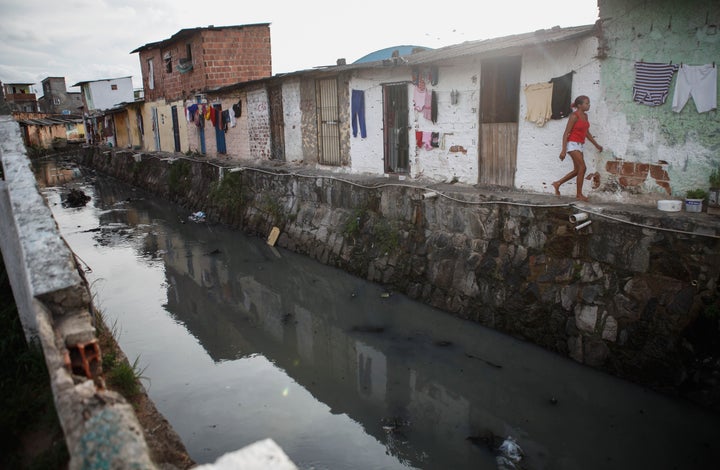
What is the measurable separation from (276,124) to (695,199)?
489 inches

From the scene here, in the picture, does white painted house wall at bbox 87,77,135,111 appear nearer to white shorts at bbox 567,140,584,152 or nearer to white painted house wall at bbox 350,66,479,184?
white painted house wall at bbox 350,66,479,184

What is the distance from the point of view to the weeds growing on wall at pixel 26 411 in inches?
128

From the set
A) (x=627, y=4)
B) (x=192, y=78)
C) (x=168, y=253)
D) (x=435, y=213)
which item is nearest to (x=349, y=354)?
(x=435, y=213)

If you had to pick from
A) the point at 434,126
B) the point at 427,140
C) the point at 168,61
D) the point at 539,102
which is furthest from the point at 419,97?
the point at 168,61

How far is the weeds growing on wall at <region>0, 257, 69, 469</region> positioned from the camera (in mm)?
3240

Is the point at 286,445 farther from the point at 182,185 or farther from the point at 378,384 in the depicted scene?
the point at 182,185

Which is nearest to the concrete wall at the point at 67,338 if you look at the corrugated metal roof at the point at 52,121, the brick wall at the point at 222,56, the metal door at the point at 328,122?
the metal door at the point at 328,122

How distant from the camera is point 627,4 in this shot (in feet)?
23.0

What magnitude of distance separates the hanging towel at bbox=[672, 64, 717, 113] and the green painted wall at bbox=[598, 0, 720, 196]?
0.23ft

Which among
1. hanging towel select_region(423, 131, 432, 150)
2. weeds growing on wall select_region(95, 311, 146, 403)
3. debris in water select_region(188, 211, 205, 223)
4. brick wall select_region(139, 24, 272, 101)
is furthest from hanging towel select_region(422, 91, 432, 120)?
brick wall select_region(139, 24, 272, 101)

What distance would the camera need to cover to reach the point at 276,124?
16078mm

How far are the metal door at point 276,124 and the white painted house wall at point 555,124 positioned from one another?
8956mm

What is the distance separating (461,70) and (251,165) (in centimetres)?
915

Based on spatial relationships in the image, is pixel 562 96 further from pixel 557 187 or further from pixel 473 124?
pixel 473 124
